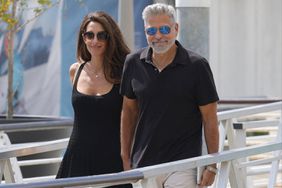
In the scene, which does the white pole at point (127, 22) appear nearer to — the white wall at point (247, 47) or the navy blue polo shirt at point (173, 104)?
the navy blue polo shirt at point (173, 104)

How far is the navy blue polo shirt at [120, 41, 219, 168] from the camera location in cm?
473

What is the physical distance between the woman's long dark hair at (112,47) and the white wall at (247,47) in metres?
8.17

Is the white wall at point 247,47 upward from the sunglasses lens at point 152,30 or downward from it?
downward

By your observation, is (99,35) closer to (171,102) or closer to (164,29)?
(164,29)

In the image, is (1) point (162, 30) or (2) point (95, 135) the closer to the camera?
(1) point (162, 30)

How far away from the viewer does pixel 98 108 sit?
508 cm

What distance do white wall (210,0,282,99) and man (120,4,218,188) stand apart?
8591 millimetres

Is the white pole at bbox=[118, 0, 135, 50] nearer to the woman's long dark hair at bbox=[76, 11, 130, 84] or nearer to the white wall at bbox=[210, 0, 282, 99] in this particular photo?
the woman's long dark hair at bbox=[76, 11, 130, 84]

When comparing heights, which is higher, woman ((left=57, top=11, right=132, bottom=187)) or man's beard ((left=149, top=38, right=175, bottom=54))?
man's beard ((left=149, top=38, right=175, bottom=54))

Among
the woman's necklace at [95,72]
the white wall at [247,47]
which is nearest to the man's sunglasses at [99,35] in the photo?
the woman's necklace at [95,72]

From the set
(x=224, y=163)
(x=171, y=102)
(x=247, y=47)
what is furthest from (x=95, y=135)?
(x=247, y=47)

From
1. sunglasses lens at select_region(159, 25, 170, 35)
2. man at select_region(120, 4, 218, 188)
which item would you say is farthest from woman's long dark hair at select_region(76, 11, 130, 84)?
sunglasses lens at select_region(159, 25, 170, 35)

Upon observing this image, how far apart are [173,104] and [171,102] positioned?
0.01 m

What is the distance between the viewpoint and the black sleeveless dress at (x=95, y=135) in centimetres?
511
